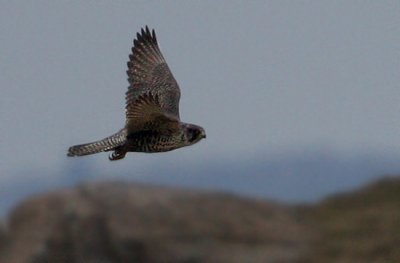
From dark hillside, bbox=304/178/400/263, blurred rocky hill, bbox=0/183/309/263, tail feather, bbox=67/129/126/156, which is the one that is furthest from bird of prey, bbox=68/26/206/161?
dark hillside, bbox=304/178/400/263

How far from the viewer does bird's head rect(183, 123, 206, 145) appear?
16828 millimetres

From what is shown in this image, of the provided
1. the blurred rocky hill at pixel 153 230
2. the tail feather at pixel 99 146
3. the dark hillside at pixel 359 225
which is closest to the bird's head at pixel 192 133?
the tail feather at pixel 99 146

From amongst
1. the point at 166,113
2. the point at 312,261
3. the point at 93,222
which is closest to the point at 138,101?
the point at 166,113

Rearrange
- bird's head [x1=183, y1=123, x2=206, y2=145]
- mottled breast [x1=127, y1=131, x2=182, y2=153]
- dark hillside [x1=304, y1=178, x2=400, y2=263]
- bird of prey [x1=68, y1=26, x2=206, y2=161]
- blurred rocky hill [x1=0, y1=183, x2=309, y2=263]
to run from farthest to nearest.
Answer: dark hillside [x1=304, y1=178, x2=400, y2=263] → blurred rocky hill [x1=0, y1=183, x2=309, y2=263] → bird's head [x1=183, y1=123, x2=206, y2=145] → mottled breast [x1=127, y1=131, x2=182, y2=153] → bird of prey [x1=68, y1=26, x2=206, y2=161]

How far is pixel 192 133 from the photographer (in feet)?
55.4

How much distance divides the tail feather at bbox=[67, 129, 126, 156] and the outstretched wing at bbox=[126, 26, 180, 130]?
209 millimetres

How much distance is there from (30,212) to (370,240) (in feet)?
26.0

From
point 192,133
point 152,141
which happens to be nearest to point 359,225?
point 192,133

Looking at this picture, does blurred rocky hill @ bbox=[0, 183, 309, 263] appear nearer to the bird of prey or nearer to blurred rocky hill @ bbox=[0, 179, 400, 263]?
blurred rocky hill @ bbox=[0, 179, 400, 263]

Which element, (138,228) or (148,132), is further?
(138,228)

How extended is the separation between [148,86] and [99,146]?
80.9 inches

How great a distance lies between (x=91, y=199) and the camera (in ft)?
95.7

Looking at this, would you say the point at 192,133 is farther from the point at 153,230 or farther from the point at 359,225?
the point at 359,225

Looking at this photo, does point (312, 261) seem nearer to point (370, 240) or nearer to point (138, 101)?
point (370, 240)
